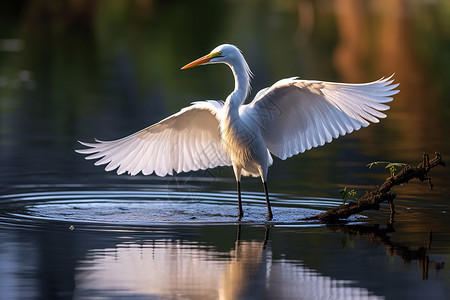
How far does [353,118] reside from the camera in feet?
32.2

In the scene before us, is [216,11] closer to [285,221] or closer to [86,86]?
[86,86]

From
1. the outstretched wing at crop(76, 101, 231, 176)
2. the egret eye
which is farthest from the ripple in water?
the egret eye

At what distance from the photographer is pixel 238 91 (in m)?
10.0

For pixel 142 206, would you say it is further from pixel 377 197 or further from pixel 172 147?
pixel 377 197

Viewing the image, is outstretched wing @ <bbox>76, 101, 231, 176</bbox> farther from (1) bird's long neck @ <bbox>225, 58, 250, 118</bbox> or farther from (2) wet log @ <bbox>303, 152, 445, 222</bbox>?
(2) wet log @ <bbox>303, 152, 445, 222</bbox>

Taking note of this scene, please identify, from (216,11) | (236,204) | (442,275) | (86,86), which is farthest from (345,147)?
(216,11)

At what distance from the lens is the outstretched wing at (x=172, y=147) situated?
10.5 metres

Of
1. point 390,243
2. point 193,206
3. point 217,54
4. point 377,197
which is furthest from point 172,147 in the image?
point 390,243

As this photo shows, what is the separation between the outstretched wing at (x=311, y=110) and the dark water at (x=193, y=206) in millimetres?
764

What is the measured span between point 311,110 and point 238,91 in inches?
31.1

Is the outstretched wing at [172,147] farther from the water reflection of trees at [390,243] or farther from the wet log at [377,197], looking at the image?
the water reflection of trees at [390,243]

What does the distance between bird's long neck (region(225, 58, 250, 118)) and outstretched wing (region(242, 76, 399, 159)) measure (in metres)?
0.15

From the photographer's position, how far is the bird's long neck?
9.94m

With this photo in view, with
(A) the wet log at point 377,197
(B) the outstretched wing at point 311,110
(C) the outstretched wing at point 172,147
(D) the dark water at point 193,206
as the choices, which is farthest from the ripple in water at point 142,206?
(B) the outstretched wing at point 311,110
